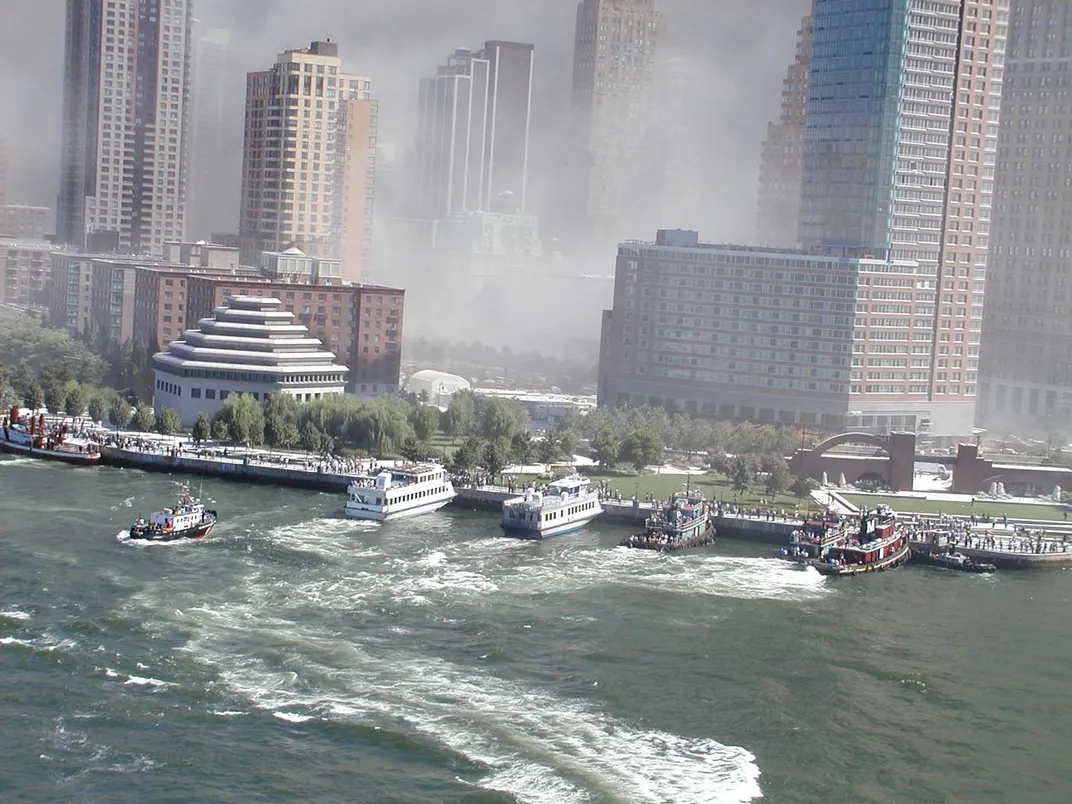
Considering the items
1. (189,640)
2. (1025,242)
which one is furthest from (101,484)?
(1025,242)

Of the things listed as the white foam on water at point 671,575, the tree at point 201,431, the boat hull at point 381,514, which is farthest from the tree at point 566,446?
the white foam on water at point 671,575

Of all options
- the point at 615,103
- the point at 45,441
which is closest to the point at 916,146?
the point at 45,441

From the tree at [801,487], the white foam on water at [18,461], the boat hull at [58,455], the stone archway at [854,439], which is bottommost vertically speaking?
the white foam on water at [18,461]

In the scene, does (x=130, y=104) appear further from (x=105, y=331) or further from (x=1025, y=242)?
(x=1025, y=242)

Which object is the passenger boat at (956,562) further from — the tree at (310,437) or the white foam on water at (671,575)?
the tree at (310,437)

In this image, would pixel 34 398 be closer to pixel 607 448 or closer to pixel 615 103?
pixel 607 448
